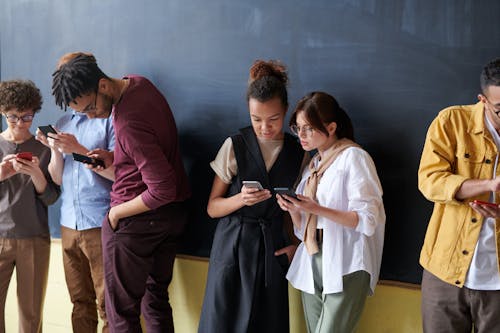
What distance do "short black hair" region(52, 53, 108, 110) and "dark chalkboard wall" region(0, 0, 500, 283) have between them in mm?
641

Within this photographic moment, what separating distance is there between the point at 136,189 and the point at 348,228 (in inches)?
41.9

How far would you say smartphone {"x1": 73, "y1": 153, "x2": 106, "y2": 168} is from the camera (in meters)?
2.90

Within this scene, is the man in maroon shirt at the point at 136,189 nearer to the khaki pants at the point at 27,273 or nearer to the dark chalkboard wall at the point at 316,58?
the dark chalkboard wall at the point at 316,58

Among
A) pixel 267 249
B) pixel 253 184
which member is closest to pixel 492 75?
pixel 253 184

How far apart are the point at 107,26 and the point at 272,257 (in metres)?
Result: 1.73

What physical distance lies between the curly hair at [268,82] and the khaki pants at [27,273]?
1525 mm

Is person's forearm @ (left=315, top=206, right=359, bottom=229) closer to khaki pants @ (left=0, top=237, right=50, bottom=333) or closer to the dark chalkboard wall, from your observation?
the dark chalkboard wall

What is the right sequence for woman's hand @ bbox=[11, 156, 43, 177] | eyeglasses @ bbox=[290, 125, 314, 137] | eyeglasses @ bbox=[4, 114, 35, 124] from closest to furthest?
eyeglasses @ bbox=[290, 125, 314, 137] → woman's hand @ bbox=[11, 156, 43, 177] → eyeglasses @ bbox=[4, 114, 35, 124]

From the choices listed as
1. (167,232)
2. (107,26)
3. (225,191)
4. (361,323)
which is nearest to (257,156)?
(225,191)

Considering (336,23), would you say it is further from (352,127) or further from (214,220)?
(214,220)

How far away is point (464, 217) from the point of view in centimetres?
225

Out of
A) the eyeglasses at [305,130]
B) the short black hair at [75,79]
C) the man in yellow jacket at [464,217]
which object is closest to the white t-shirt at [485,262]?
the man in yellow jacket at [464,217]

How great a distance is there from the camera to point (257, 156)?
8.96 ft

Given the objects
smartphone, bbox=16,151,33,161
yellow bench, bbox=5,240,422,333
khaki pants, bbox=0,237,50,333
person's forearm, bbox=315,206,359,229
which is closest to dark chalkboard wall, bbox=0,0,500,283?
yellow bench, bbox=5,240,422,333
